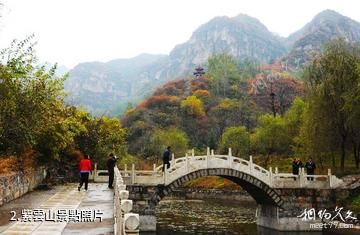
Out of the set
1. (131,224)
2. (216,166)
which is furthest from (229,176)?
(131,224)

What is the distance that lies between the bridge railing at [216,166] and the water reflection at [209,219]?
3.32 m

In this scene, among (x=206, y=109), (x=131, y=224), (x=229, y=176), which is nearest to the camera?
(x=131, y=224)

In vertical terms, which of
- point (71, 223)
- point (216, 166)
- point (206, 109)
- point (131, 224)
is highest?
point (206, 109)

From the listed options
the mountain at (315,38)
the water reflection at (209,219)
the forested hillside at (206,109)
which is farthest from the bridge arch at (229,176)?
the mountain at (315,38)

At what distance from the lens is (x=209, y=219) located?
3394 cm

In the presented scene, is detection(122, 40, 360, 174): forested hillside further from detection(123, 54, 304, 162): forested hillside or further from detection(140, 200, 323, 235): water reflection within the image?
detection(140, 200, 323, 235): water reflection

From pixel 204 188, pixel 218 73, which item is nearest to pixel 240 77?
pixel 218 73

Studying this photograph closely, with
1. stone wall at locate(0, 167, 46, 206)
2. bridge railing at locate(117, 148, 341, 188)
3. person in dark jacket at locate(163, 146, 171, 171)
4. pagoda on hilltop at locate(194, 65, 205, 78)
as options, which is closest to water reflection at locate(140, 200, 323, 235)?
bridge railing at locate(117, 148, 341, 188)

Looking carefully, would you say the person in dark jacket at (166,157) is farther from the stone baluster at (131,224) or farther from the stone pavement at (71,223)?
the stone baluster at (131,224)

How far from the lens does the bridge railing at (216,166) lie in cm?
2886

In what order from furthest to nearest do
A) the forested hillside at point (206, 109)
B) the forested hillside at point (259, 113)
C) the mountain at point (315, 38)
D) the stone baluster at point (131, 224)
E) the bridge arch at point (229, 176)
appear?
the mountain at point (315, 38)
the forested hillside at point (206, 109)
the forested hillside at point (259, 113)
the bridge arch at point (229, 176)
the stone baluster at point (131, 224)

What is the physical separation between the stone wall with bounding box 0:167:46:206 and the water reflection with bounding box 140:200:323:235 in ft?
31.0

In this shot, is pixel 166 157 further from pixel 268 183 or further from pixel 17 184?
pixel 17 184

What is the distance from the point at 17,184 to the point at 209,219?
18.8m
